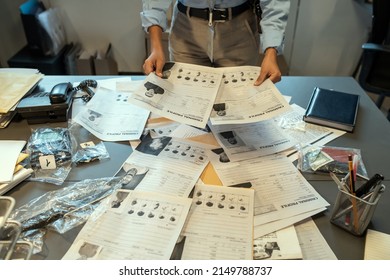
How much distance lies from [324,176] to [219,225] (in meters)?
0.36

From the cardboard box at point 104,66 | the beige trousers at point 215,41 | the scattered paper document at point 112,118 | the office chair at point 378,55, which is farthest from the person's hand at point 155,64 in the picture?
the cardboard box at point 104,66

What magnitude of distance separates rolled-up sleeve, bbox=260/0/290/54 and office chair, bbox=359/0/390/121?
0.89 metres

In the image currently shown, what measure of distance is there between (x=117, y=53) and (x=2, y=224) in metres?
2.34

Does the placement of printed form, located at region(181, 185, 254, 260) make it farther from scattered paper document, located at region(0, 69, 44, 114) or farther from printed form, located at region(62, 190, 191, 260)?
scattered paper document, located at region(0, 69, 44, 114)

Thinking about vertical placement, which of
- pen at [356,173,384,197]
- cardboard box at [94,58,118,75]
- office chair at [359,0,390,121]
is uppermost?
pen at [356,173,384,197]

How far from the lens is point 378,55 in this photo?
6.23 ft

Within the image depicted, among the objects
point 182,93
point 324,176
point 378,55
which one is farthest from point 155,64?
point 378,55

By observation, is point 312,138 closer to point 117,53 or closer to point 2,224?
point 2,224

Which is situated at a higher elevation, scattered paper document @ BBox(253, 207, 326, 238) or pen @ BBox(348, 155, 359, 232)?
pen @ BBox(348, 155, 359, 232)

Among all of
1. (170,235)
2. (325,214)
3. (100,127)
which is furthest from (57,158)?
(325,214)

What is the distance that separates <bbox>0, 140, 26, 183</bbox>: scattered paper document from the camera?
0.87 m

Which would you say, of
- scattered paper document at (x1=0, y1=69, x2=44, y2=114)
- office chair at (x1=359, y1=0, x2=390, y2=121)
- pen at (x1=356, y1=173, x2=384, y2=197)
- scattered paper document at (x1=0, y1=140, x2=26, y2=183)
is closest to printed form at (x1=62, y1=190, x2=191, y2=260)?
scattered paper document at (x1=0, y1=140, x2=26, y2=183)

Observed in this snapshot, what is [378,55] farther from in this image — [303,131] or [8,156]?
[8,156]

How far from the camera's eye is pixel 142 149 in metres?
1.01
